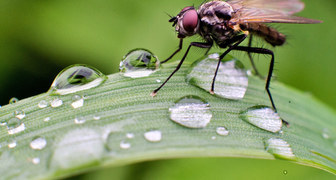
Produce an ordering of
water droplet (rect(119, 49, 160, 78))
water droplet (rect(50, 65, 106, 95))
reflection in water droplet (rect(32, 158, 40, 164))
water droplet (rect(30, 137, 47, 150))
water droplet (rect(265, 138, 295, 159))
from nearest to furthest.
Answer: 1. reflection in water droplet (rect(32, 158, 40, 164))
2. water droplet (rect(30, 137, 47, 150))
3. water droplet (rect(265, 138, 295, 159))
4. water droplet (rect(50, 65, 106, 95))
5. water droplet (rect(119, 49, 160, 78))

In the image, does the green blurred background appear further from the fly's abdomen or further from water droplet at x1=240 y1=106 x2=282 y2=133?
water droplet at x1=240 y1=106 x2=282 y2=133

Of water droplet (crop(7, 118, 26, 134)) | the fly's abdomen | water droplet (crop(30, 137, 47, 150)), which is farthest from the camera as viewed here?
the fly's abdomen

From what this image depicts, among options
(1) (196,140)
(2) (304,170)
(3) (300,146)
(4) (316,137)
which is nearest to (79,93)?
(1) (196,140)

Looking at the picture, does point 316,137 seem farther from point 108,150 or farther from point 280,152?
point 108,150

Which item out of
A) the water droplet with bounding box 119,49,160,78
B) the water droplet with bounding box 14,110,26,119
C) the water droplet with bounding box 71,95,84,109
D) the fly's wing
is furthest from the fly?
the water droplet with bounding box 14,110,26,119

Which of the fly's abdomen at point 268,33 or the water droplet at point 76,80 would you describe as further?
the fly's abdomen at point 268,33

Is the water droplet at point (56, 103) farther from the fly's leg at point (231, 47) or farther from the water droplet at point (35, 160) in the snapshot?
the fly's leg at point (231, 47)

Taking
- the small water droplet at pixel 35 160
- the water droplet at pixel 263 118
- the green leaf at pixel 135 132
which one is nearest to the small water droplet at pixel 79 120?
the green leaf at pixel 135 132

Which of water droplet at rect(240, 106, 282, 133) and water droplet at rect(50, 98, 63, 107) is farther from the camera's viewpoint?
water droplet at rect(240, 106, 282, 133)
